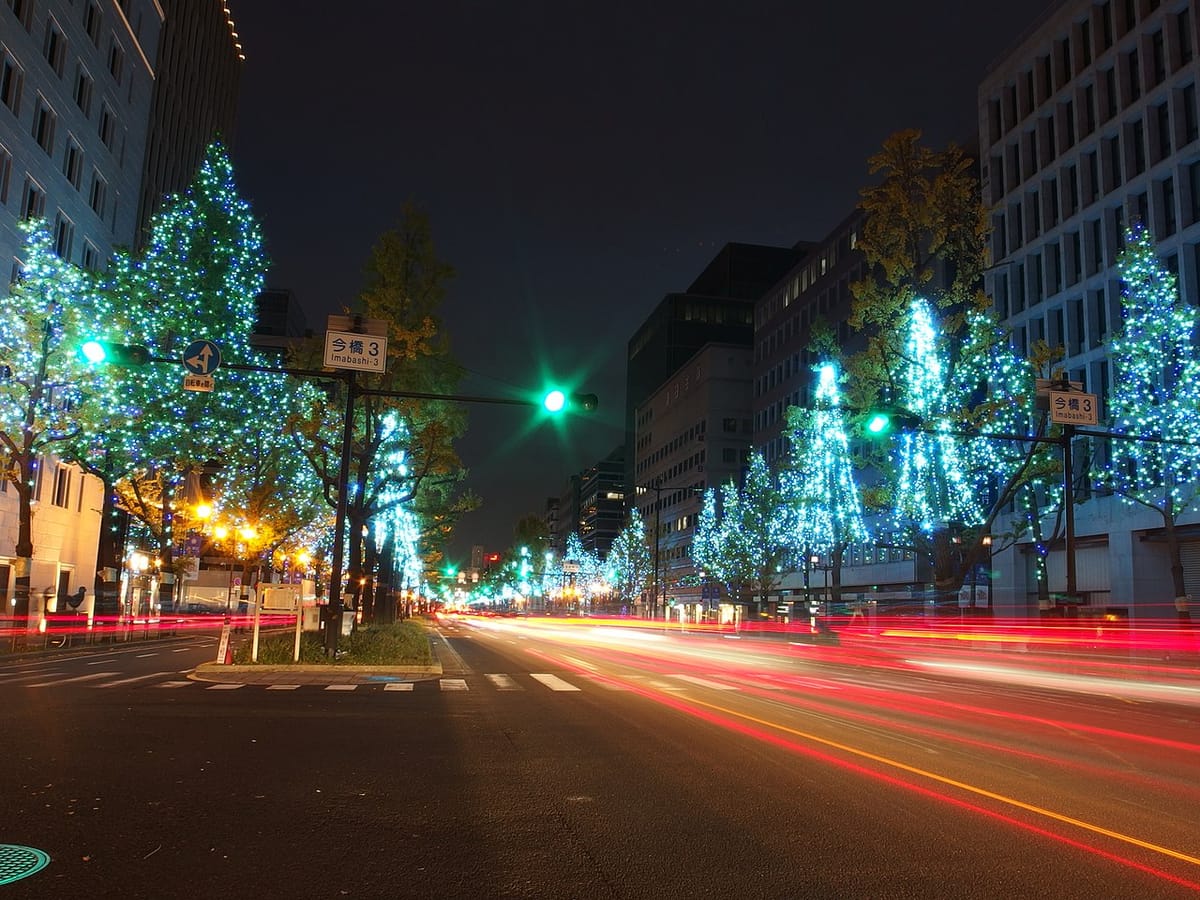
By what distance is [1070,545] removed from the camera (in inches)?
1075

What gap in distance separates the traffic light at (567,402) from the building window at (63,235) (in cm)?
3176

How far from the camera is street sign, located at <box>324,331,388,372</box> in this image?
20.0 meters

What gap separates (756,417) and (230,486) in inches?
2412

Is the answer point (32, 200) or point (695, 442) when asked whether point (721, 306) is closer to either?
point (695, 442)

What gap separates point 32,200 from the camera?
39.2 m

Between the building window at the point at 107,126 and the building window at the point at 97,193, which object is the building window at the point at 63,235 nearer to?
the building window at the point at 97,193

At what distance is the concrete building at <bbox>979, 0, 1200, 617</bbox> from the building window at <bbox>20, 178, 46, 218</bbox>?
44117mm

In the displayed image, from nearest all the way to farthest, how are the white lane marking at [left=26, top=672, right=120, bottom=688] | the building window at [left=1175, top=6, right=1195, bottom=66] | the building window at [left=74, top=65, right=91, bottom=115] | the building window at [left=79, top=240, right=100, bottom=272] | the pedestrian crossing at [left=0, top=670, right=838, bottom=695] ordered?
Result: the white lane marking at [left=26, top=672, right=120, bottom=688]
the pedestrian crossing at [left=0, top=670, right=838, bottom=695]
the building window at [left=1175, top=6, right=1195, bottom=66]
the building window at [left=74, top=65, right=91, bottom=115]
the building window at [left=79, top=240, right=100, bottom=272]

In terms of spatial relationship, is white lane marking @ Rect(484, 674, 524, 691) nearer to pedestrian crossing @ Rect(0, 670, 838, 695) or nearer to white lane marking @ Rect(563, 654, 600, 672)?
pedestrian crossing @ Rect(0, 670, 838, 695)

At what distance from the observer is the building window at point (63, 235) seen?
41531mm

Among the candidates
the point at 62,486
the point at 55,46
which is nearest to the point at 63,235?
the point at 55,46

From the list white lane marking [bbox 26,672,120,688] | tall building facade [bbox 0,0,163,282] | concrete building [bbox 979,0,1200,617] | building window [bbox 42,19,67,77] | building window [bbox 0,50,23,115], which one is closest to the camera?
white lane marking [bbox 26,672,120,688]

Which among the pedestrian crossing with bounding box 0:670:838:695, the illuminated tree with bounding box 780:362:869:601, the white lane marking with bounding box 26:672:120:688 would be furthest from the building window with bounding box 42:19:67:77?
the illuminated tree with bounding box 780:362:869:601

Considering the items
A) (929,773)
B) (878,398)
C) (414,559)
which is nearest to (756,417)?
(414,559)
